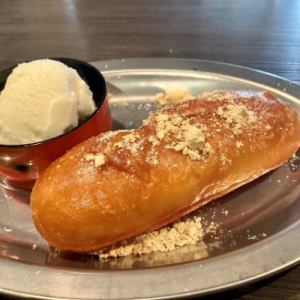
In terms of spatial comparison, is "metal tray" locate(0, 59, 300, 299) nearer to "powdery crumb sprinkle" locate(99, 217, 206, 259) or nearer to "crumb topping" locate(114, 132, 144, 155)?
"powdery crumb sprinkle" locate(99, 217, 206, 259)

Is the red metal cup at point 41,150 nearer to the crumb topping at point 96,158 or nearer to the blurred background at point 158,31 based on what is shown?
the crumb topping at point 96,158

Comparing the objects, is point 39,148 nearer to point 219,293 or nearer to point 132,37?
point 219,293

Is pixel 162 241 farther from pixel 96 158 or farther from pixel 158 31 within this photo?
pixel 158 31

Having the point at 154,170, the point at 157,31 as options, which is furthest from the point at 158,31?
the point at 154,170

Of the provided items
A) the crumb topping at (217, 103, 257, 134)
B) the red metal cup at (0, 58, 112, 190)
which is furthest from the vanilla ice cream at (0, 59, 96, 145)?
the crumb topping at (217, 103, 257, 134)

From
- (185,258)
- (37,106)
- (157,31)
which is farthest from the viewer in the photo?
(157,31)

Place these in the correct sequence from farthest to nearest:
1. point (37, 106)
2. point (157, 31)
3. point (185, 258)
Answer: point (157, 31)
point (37, 106)
point (185, 258)
